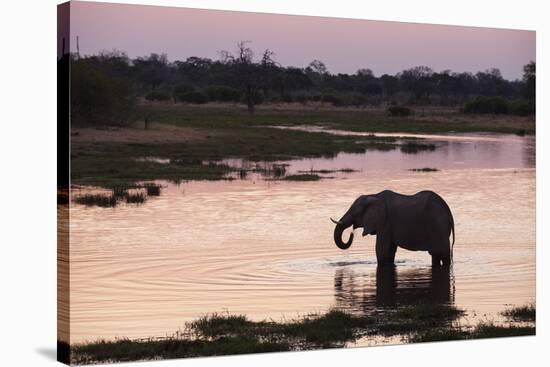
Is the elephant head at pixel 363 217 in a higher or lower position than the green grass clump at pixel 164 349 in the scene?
higher

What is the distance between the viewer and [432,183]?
1714 cm

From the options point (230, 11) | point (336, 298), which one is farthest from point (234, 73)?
point (336, 298)

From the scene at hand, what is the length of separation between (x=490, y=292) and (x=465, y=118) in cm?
240

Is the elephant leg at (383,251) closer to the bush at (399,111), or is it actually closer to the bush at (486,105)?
the bush at (399,111)

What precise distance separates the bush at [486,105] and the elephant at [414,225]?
52.6 inches

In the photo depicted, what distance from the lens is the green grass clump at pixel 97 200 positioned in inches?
561

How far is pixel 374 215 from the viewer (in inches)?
659

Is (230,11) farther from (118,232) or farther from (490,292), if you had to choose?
(490,292)

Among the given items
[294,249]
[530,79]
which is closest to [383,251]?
[294,249]

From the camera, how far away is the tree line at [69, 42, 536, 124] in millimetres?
14516

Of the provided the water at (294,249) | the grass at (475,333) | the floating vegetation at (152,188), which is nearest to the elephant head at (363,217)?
the water at (294,249)

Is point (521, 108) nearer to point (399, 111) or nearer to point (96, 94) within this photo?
point (399, 111)

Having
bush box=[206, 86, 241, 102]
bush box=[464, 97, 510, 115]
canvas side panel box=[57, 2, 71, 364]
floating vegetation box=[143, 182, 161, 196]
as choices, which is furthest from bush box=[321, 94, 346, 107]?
canvas side panel box=[57, 2, 71, 364]

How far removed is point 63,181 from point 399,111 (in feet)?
16.5
